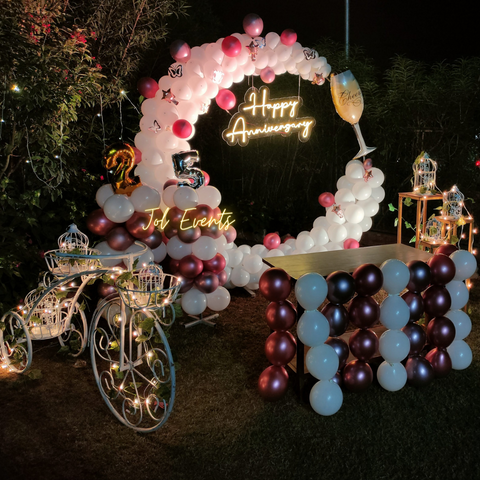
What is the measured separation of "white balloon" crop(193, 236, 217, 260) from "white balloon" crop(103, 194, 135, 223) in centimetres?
68

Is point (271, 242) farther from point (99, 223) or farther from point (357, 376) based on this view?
point (357, 376)

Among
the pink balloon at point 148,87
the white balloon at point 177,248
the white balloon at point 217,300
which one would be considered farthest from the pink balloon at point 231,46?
the white balloon at point 217,300

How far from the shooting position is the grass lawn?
2703mm

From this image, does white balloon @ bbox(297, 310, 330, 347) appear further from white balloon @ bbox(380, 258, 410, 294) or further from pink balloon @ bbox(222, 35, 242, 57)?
pink balloon @ bbox(222, 35, 242, 57)

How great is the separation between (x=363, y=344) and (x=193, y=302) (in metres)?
1.72

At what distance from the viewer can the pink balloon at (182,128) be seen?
4527 millimetres

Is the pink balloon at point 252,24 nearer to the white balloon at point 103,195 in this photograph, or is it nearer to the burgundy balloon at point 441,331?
the white balloon at point 103,195

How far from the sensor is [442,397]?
3.36 m

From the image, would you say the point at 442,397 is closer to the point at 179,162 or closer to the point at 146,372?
the point at 146,372

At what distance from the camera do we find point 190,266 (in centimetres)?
438

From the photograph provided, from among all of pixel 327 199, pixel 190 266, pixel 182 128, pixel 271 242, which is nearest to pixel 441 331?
pixel 190 266

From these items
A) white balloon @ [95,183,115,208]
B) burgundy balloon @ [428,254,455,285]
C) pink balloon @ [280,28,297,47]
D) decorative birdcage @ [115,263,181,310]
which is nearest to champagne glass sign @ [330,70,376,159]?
pink balloon @ [280,28,297,47]

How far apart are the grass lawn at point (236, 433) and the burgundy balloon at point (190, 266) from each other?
2.94ft

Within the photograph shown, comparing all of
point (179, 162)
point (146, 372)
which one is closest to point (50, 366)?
point (146, 372)
